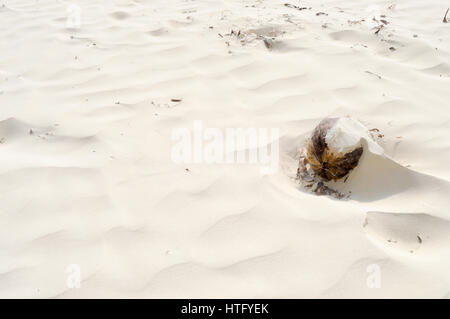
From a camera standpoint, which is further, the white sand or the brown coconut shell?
Result: the brown coconut shell

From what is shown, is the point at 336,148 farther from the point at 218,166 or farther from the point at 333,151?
the point at 218,166

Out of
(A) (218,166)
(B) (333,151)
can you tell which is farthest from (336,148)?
(A) (218,166)

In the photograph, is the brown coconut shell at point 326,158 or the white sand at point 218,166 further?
the brown coconut shell at point 326,158

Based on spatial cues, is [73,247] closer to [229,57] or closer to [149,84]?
[149,84]
